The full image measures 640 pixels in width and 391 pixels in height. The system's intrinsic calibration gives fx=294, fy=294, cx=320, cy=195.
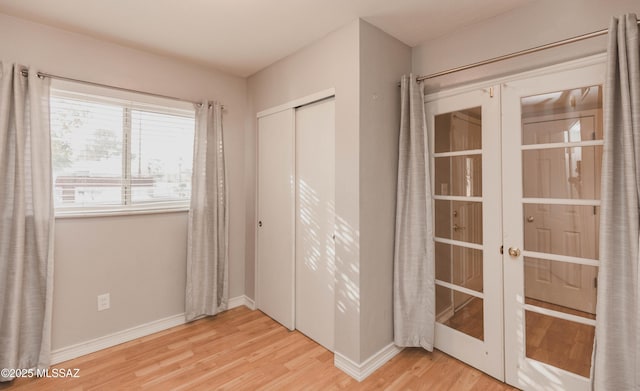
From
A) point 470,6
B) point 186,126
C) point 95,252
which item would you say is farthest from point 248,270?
point 470,6

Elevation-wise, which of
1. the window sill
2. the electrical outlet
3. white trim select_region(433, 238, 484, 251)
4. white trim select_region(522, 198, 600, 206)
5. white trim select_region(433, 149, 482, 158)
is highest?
white trim select_region(433, 149, 482, 158)

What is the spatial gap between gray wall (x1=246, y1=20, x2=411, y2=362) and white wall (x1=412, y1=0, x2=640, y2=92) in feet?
1.01

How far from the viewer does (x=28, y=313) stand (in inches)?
83.2

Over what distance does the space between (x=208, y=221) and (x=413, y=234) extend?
6.47 ft

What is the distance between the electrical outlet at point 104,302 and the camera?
2.48 metres

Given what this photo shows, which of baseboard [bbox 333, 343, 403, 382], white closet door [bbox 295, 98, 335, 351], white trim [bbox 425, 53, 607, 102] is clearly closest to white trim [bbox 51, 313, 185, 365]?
white closet door [bbox 295, 98, 335, 351]

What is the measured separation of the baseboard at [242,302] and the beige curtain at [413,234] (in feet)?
5.41

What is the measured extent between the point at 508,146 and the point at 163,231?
297 cm

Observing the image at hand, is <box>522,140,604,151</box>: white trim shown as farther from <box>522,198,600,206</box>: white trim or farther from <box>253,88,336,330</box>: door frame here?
<box>253,88,336,330</box>: door frame

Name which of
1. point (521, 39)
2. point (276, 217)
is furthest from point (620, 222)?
point (276, 217)

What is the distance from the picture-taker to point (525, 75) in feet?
6.31

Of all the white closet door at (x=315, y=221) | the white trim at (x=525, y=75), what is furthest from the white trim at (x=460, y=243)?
the white trim at (x=525, y=75)

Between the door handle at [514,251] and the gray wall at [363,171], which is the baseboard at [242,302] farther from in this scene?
the door handle at [514,251]

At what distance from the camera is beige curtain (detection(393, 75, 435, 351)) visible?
2.27 metres
